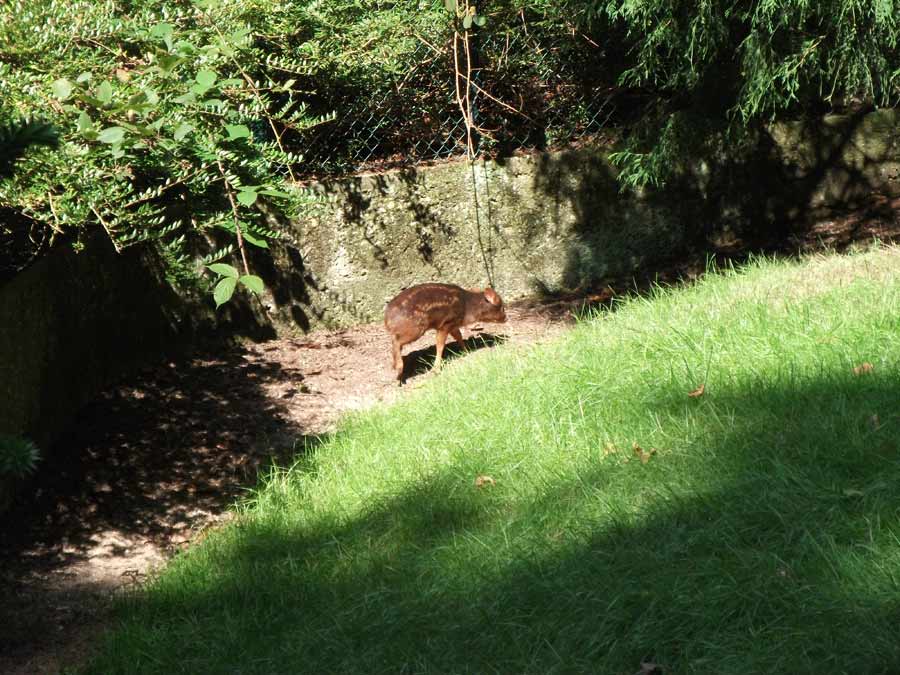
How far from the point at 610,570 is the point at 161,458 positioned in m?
4.13

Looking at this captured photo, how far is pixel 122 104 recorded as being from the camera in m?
5.83

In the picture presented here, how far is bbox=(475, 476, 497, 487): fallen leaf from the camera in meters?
5.23

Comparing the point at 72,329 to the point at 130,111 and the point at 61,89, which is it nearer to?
the point at 130,111

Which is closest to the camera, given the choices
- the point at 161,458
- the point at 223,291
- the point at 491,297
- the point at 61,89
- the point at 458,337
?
the point at 61,89

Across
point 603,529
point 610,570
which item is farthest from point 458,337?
point 610,570

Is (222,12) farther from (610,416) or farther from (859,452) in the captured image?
(859,452)

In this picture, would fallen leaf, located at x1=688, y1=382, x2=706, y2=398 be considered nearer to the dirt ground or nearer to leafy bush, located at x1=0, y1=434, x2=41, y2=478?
the dirt ground

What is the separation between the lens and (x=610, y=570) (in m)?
4.12

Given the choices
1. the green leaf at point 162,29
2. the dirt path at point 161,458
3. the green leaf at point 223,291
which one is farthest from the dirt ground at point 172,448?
the green leaf at point 162,29

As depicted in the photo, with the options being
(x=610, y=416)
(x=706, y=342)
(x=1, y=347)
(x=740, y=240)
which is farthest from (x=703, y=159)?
(x=1, y=347)

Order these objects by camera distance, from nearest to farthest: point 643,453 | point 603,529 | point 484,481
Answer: point 603,529 < point 643,453 < point 484,481

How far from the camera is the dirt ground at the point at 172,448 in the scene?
568 cm

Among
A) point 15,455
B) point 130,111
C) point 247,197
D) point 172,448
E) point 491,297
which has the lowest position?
point 172,448

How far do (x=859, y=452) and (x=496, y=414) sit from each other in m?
2.24
